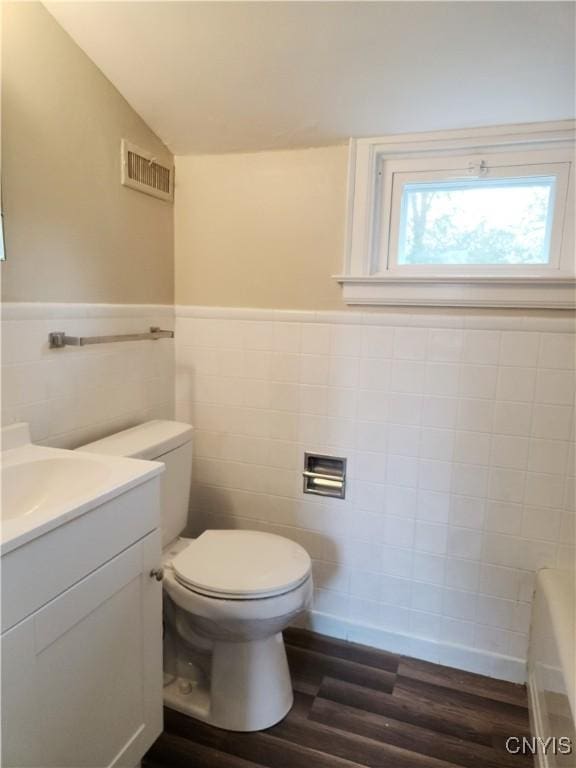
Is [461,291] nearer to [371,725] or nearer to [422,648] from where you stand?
[422,648]

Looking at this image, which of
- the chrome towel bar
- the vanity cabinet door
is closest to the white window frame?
the chrome towel bar

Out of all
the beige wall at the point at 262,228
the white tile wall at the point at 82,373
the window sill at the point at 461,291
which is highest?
the beige wall at the point at 262,228

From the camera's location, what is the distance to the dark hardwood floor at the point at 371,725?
1462 mm

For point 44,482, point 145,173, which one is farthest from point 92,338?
point 145,173

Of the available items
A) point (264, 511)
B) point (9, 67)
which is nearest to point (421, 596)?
point (264, 511)

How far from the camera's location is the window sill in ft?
5.14

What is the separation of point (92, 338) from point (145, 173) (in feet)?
2.18

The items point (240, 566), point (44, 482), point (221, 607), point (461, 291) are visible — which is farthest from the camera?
point (461, 291)

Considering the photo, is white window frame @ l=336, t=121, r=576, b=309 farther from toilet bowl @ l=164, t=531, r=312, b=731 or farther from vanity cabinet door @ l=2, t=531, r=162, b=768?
vanity cabinet door @ l=2, t=531, r=162, b=768

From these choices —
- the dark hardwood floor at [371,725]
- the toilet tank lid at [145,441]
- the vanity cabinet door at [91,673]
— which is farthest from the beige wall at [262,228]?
the dark hardwood floor at [371,725]

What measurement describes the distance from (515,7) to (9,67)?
1.27 meters

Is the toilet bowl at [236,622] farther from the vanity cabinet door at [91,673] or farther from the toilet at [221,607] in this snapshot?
the vanity cabinet door at [91,673]

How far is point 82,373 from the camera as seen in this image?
1607mm

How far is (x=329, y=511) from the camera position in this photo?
1.94 meters
